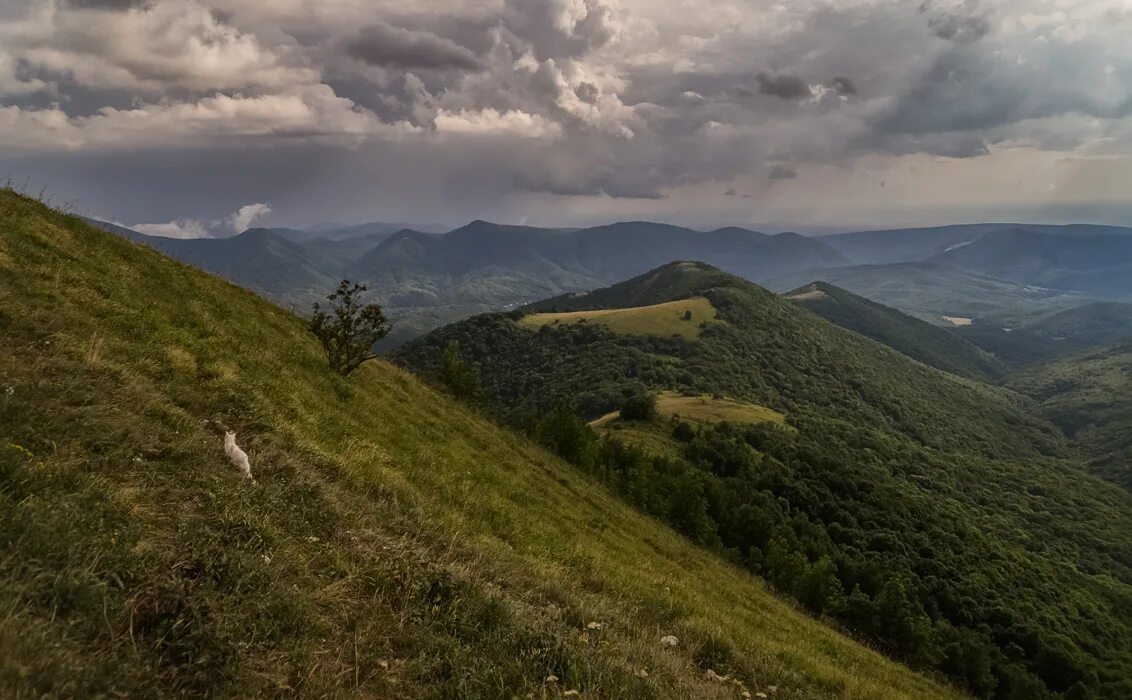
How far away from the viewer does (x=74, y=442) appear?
7.48 meters

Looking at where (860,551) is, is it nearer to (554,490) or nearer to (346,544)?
(554,490)

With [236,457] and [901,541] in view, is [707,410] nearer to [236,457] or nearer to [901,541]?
[901,541]

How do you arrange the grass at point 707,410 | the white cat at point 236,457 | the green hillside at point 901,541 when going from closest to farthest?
1. the white cat at point 236,457
2. the green hillside at point 901,541
3. the grass at point 707,410

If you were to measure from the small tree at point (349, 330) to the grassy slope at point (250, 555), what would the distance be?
4.41m

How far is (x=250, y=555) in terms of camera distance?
6.54 m

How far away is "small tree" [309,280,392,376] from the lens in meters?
21.5

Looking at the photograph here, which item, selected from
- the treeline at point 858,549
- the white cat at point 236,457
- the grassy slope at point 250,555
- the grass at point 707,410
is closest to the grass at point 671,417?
the grass at point 707,410

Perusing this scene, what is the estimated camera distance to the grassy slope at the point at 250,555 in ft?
16.8

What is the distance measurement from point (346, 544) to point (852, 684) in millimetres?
10765

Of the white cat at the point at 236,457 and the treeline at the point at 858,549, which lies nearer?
the white cat at the point at 236,457

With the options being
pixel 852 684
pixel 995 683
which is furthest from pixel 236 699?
pixel 995 683

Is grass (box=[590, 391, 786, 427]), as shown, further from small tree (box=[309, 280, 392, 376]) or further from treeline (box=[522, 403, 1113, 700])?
small tree (box=[309, 280, 392, 376])

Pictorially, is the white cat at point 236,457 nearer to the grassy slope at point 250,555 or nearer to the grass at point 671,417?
the grassy slope at point 250,555

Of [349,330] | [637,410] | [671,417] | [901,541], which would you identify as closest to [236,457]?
[349,330]
